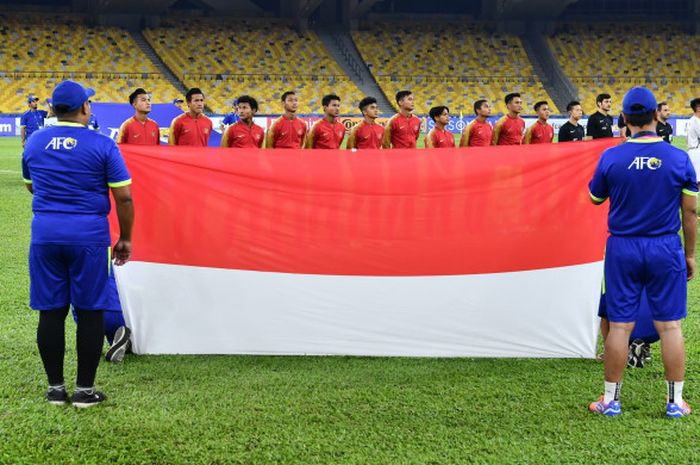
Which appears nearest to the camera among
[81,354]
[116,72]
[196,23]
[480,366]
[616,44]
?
[81,354]

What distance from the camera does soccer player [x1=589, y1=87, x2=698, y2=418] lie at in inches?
158

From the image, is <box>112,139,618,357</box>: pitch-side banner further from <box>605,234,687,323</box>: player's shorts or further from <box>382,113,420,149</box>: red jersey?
<box>382,113,420,149</box>: red jersey

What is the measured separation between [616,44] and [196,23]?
2326 cm

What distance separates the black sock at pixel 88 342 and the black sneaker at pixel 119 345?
77 cm

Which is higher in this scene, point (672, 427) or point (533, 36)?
point (533, 36)

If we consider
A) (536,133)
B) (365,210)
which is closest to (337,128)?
(536,133)

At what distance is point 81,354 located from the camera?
434cm

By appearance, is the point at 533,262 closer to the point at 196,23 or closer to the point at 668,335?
the point at 668,335

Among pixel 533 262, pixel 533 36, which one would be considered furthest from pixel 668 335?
pixel 533 36

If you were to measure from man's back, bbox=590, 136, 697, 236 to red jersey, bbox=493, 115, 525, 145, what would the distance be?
836 cm

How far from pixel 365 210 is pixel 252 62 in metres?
37.6

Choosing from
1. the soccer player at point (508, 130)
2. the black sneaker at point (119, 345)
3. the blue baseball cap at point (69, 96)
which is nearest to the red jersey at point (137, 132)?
the black sneaker at point (119, 345)

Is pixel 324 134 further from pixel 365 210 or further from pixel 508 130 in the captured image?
pixel 365 210

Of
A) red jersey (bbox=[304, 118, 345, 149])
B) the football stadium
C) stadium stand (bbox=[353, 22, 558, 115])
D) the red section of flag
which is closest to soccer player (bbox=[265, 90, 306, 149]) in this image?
red jersey (bbox=[304, 118, 345, 149])
